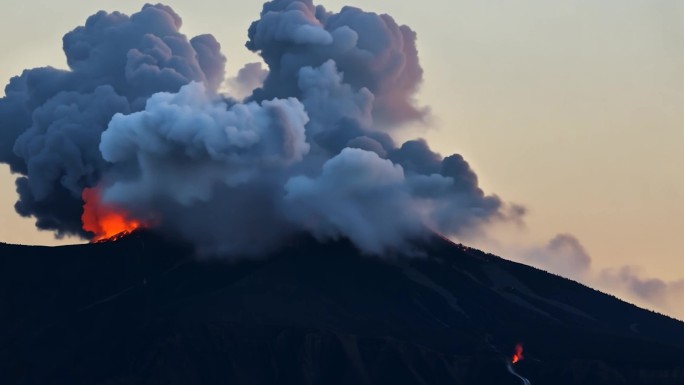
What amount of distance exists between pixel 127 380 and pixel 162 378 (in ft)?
11.0

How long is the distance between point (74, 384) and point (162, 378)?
8199 mm

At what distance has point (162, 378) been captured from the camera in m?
200

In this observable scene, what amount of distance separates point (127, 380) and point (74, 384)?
4.97 m

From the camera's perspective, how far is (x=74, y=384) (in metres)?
199

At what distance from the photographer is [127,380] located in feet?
652
